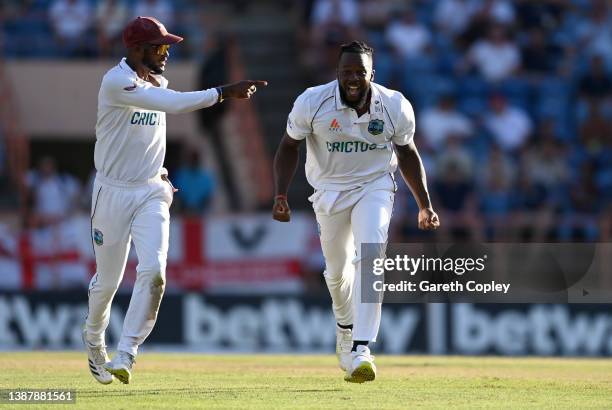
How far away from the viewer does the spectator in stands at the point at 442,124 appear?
60.2 feet

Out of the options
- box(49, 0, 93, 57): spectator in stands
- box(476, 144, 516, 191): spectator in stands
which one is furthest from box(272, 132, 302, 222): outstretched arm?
box(49, 0, 93, 57): spectator in stands

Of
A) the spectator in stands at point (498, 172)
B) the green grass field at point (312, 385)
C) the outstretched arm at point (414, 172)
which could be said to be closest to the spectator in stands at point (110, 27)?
the spectator in stands at point (498, 172)

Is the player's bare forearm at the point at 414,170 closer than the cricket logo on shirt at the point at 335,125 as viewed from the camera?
No

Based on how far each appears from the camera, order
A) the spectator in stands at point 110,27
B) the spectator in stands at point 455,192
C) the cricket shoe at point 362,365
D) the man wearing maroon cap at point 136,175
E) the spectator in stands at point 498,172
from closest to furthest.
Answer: the cricket shoe at point 362,365 → the man wearing maroon cap at point 136,175 → the spectator in stands at point 455,192 → the spectator in stands at point 498,172 → the spectator in stands at point 110,27

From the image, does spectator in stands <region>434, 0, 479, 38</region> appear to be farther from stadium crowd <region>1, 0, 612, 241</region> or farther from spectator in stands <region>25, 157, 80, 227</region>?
spectator in stands <region>25, 157, 80, 227</region>

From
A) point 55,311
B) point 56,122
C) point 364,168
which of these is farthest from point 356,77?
point 56,122

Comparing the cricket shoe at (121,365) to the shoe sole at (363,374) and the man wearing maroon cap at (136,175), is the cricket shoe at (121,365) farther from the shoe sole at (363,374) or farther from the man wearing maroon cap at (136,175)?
the shoe sole at (363,374)

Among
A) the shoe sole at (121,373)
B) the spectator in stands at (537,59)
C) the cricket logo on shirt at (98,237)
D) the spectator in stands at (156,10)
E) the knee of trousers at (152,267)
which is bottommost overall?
the shoe sole at (121,373)

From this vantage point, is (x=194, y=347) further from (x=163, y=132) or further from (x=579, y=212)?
(x=163, y=132)

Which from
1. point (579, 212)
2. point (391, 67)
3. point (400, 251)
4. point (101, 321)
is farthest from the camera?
point (391, 67)

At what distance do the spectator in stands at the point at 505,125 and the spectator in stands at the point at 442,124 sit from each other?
1.32ft

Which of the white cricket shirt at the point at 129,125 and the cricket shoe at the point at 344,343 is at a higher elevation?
the white cricket shirt at the point at 129,125

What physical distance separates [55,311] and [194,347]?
1.70 metres

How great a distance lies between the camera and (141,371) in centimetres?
1056
